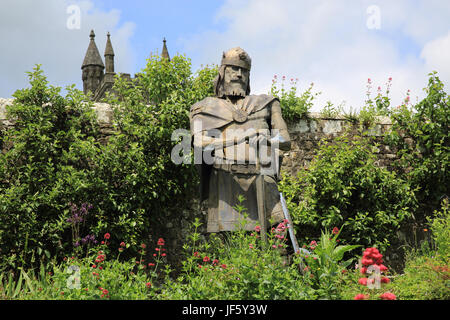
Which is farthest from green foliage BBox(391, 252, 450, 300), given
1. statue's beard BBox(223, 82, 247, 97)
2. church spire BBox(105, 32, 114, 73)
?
church spire BBox(105, 32, 114, 73)

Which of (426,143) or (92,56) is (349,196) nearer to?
(426,143)

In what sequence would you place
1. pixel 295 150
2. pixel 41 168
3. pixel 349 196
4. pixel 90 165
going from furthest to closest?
1. pixel 295 150
2. pixel 349 196
3. pixel 90 165
4. pixel 41 168

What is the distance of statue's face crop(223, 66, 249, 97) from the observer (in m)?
5.48

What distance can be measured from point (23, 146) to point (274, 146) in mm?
3404

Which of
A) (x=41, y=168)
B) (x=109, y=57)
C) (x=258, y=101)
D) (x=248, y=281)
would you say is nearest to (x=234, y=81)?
(x=258, y=101)

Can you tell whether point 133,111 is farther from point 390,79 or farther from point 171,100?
point 390,79

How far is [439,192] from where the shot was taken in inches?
337

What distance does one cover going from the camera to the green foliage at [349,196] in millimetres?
7840

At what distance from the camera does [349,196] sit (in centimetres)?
802

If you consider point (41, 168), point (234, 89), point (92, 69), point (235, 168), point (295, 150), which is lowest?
point (235, 168)

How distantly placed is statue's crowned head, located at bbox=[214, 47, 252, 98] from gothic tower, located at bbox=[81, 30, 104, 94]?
3653 cm

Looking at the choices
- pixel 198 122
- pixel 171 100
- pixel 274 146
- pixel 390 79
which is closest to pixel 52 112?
pixel 171 100

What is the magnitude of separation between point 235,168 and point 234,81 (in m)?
0.93

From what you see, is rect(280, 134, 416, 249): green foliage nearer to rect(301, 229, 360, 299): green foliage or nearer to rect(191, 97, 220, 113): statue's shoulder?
rect(301, 229, 360, 299): green foliage
